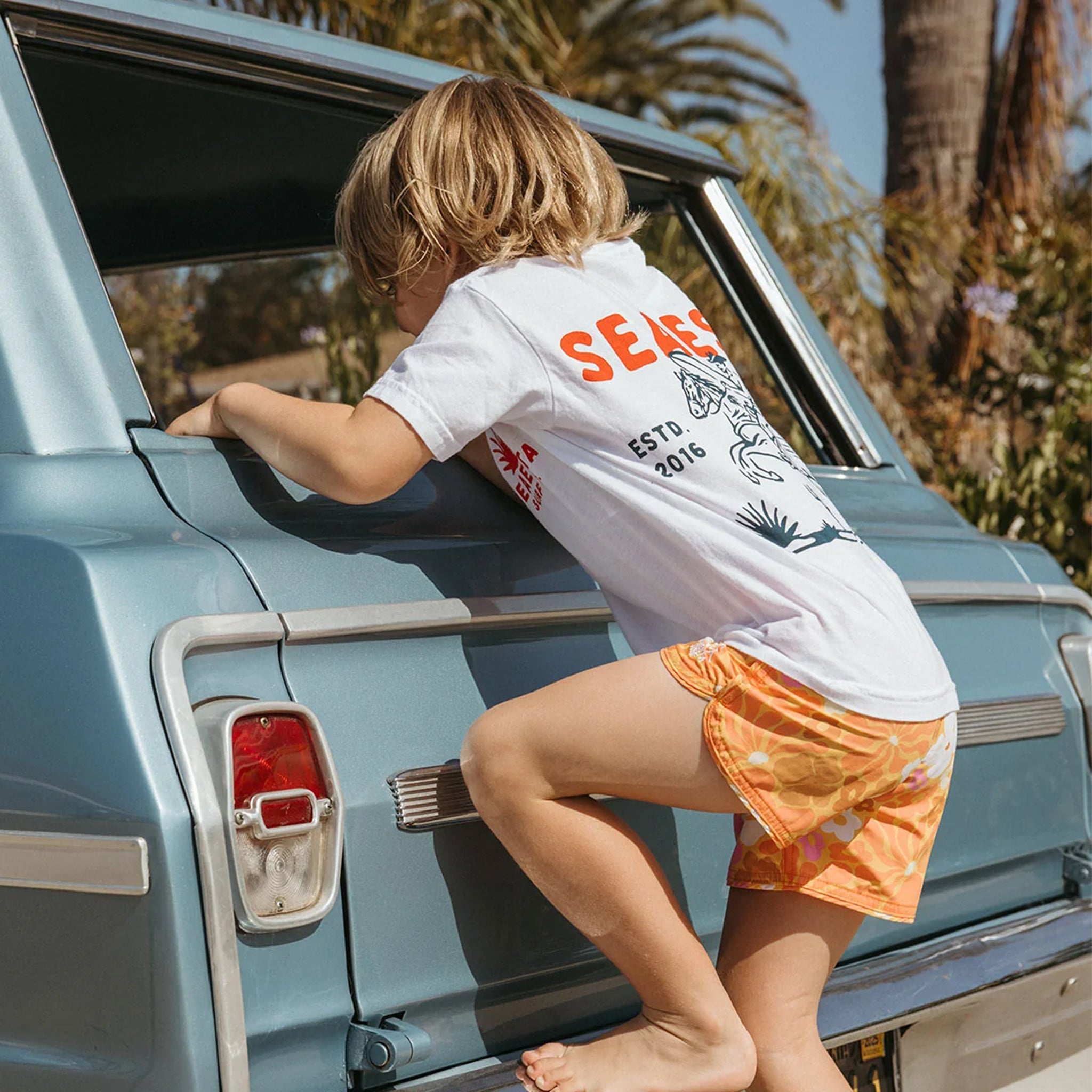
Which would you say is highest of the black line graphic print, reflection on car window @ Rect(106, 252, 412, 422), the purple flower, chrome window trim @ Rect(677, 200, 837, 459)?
reflection on car window @ Rect(106, 252, 412, 422)

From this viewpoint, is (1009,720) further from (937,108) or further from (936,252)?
(937,108)

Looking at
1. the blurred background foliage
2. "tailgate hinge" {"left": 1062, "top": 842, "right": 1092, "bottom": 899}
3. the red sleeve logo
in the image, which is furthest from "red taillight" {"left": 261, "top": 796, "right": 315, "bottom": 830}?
the blurred background foliage

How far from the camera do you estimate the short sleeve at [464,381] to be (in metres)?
1.72

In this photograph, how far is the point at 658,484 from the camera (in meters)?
1.75

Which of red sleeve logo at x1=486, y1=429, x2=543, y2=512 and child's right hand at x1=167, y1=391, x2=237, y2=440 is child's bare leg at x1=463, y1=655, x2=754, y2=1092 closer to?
red sleeve logo at x1=486, y1=429, x2=543, y2=512

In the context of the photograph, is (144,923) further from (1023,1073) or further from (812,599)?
(1023,1073)

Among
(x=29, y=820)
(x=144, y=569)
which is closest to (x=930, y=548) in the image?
(x=144, y=569)

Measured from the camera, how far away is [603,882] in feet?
5.52

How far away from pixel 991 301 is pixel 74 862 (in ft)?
20.1

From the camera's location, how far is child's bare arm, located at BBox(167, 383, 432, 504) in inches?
67.9

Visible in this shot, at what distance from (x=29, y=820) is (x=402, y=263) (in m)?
0.87

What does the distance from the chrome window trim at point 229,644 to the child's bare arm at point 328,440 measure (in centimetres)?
17

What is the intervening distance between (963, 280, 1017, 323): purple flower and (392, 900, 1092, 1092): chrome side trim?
4809 mm

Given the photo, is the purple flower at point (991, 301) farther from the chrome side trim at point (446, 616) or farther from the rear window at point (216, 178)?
the chrome side trim at point (446, 616)
